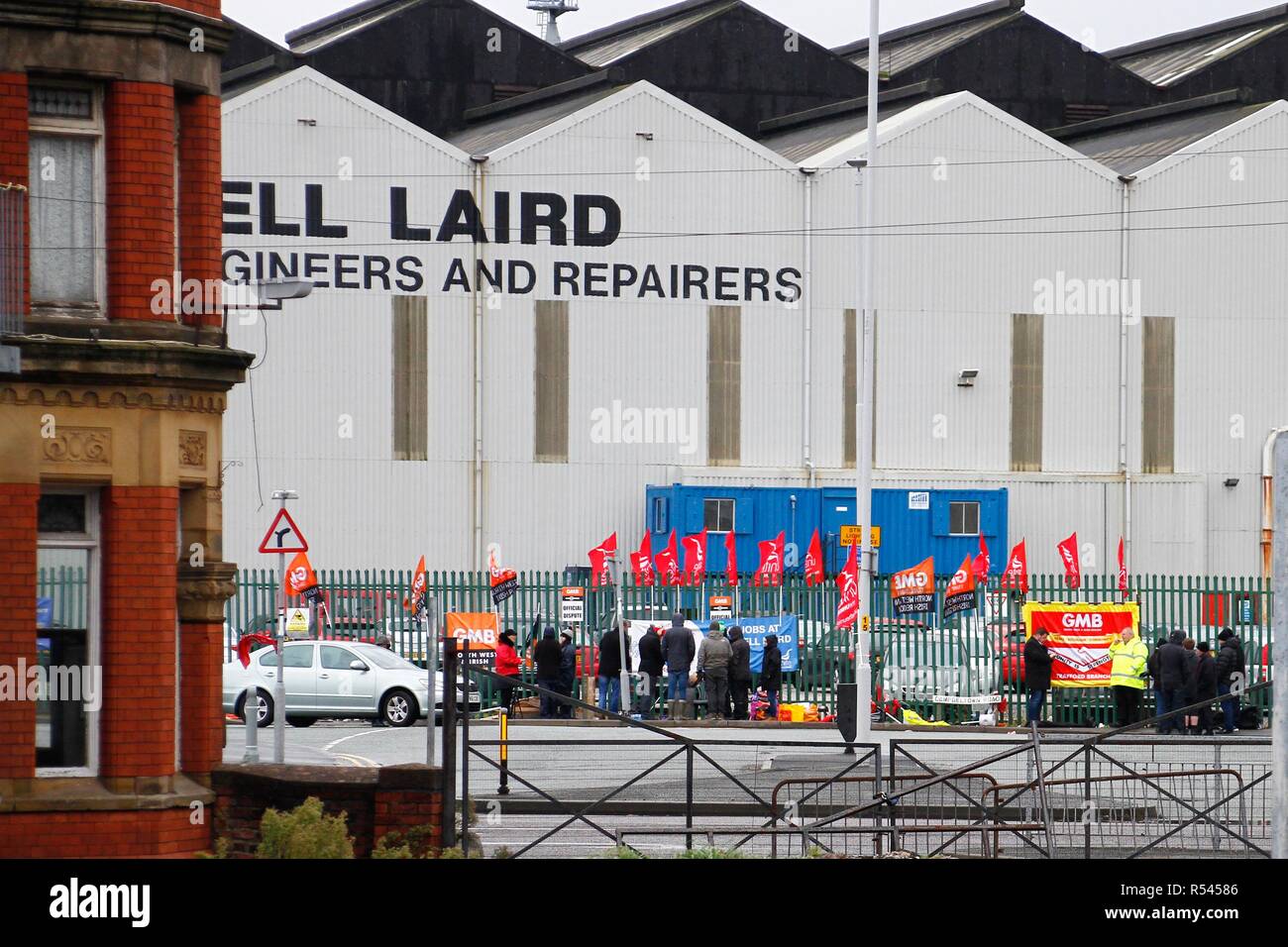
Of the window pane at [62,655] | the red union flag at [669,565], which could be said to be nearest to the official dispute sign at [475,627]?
the red union flag at [669,565]

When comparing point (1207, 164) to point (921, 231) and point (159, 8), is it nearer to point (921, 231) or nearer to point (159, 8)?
point (921, 231)

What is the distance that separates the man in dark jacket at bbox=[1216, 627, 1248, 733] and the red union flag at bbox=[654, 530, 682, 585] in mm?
11326

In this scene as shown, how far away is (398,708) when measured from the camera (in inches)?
1280

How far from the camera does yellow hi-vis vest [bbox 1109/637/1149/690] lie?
33688mm

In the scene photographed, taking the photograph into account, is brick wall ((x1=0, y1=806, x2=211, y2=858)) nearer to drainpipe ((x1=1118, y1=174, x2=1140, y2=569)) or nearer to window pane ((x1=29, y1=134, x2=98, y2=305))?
window pane ((x1=29, y1=134, x2=98, y2=305))

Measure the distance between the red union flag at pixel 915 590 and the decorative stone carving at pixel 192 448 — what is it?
19920 mm

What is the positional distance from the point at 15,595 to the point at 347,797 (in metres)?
2.66

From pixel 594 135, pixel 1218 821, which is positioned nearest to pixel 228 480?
pixel 594 135

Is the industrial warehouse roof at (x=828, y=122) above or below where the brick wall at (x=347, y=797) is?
above

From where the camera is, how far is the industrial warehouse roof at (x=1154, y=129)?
55.6 meters

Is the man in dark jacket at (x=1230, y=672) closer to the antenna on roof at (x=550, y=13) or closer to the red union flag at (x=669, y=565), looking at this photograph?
the red union flag at (x=669, y=565)

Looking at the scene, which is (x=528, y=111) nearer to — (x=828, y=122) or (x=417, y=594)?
(x=828, y=122)

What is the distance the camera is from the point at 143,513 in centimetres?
1370

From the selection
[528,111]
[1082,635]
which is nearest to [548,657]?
[1082,635]
